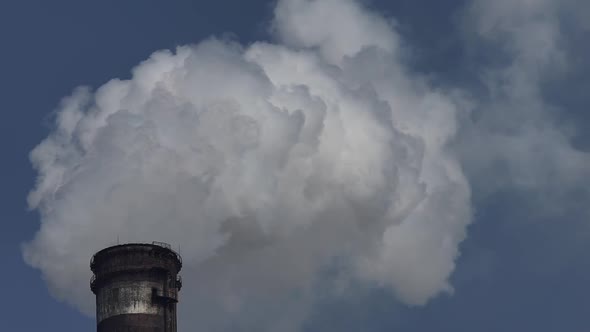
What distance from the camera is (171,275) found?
6375 cm

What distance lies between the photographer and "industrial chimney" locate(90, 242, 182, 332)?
2398 inches

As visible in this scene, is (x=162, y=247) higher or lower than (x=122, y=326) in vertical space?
higher

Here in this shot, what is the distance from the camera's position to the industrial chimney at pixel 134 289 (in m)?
60.9

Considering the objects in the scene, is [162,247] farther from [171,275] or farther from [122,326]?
[122,326]

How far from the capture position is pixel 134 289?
61.4 m

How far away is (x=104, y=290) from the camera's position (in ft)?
204

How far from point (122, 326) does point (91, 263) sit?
5.58 meters

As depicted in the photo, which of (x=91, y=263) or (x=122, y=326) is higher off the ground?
(x=91, y=263)

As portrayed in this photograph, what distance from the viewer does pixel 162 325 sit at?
203ft

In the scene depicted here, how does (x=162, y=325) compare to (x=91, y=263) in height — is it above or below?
below

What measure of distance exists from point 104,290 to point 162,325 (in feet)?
14.0

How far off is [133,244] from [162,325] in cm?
543

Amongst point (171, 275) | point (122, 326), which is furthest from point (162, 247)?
point (122, 326)

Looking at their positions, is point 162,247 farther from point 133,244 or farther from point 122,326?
point 122,326
